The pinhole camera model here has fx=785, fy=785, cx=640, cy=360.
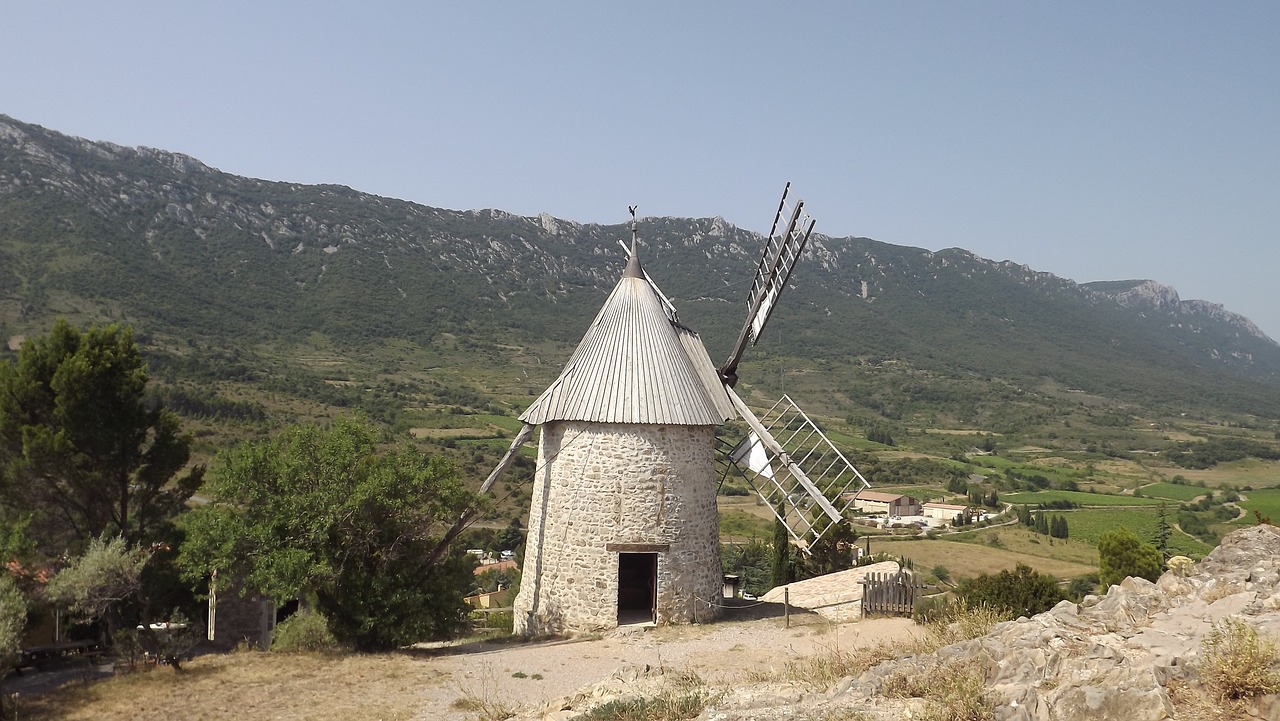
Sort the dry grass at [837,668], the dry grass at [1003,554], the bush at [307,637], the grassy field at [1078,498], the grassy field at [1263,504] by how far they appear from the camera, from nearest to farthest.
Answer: the dry grass at [837,668]
the bush at [307,637]
the dry grass at [1003,554]
the grassy field at [1263,504]
the grassy field at [1078,498]

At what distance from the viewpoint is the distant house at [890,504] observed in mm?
55469

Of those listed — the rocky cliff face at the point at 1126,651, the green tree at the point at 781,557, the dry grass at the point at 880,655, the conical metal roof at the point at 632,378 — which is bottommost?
the green tree at the point at 781,557

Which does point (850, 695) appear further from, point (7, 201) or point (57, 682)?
point (7, 201)

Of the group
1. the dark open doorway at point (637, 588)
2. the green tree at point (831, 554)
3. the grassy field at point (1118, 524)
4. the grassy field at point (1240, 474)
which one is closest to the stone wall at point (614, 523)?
the dark open doorway at point (637, 588)

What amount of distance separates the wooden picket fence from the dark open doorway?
413 centimetres

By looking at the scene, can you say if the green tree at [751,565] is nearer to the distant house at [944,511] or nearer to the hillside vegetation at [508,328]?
the hillside vegetation at [508,328]

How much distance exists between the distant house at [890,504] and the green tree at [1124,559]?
121 ft

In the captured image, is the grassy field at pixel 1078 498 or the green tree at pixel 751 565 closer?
the green tree at pixel 751 565

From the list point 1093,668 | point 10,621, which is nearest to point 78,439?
point 10,621

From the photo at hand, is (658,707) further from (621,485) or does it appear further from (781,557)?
(781,557)

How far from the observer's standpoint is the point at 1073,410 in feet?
336

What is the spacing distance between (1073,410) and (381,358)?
→ 8613 cm

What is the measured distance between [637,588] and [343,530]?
24.5ft

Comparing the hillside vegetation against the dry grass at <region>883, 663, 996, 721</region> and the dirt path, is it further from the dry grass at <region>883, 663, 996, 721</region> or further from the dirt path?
the dry grass at <region>883, 663, 996, 721</region>
